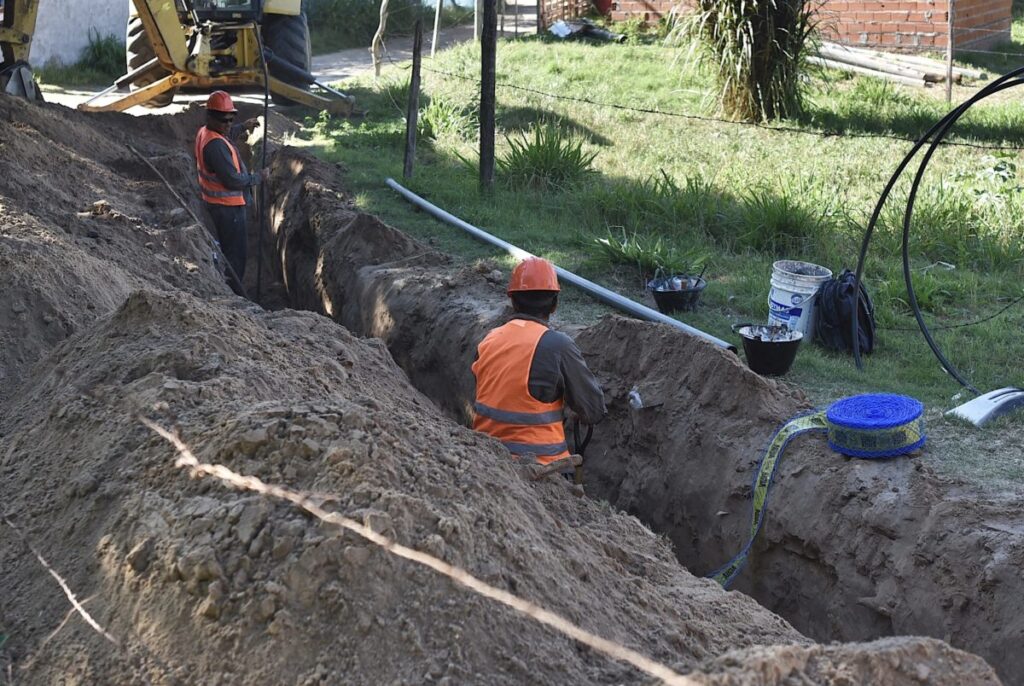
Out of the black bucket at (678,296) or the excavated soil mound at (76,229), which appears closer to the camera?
the excavated soil mound at (76,229)

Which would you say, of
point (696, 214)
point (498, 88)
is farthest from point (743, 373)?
point (498, 88)

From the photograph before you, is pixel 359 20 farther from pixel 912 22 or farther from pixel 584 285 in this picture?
pixel 584 285

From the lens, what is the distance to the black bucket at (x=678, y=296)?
844 cm

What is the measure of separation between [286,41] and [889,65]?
992cm

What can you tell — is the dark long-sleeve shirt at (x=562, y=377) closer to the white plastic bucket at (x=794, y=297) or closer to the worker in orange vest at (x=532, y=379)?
the worker in orange vest at (x=532, y=379)

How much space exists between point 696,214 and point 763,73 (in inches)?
197

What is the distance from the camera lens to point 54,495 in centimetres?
427

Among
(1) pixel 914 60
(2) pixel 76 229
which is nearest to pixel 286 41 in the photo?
(2) pixel 76 229

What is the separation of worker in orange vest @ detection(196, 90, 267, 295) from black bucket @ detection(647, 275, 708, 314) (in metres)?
4.09

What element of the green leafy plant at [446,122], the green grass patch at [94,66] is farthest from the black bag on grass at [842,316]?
the green grass patch at [94,66]

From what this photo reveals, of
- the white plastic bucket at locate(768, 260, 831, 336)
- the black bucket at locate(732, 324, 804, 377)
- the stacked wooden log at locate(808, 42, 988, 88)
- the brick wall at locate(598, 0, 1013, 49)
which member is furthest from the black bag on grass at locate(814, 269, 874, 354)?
the brick wall at locate(598, 0, 1013, 49)

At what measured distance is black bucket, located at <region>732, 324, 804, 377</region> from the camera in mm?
7168

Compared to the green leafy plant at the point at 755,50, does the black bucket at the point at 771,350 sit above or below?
below

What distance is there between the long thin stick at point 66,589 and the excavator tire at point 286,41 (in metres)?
13.4
